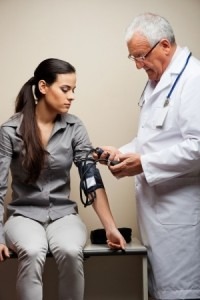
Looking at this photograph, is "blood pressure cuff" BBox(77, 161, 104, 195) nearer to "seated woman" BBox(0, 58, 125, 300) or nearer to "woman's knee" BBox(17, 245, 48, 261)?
"seated woman" BBox(0, 58, 125, 300)

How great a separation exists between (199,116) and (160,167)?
11.1 inches

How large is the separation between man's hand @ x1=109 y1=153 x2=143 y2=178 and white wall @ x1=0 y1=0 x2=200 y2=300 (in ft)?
2.37

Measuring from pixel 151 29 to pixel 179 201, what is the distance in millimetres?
827

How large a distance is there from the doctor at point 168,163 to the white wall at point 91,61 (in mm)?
642

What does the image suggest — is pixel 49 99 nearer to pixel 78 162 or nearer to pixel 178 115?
pixel 78 162

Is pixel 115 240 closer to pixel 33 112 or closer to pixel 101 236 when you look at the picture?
pixel 101 236

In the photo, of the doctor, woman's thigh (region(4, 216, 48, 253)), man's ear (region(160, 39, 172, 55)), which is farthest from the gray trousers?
man's ear (region(160, 39, 172, 55))

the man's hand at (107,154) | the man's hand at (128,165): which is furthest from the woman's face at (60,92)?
the man's hand at (128,165)

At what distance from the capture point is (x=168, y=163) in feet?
6.34

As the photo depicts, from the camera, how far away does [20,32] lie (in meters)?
2.77

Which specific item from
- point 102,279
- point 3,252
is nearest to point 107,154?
point 3,252

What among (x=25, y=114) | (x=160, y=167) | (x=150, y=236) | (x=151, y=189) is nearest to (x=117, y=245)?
(x=150, y=236)

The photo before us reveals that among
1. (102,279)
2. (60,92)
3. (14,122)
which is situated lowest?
(102,279)

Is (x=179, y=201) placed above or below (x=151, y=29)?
below
